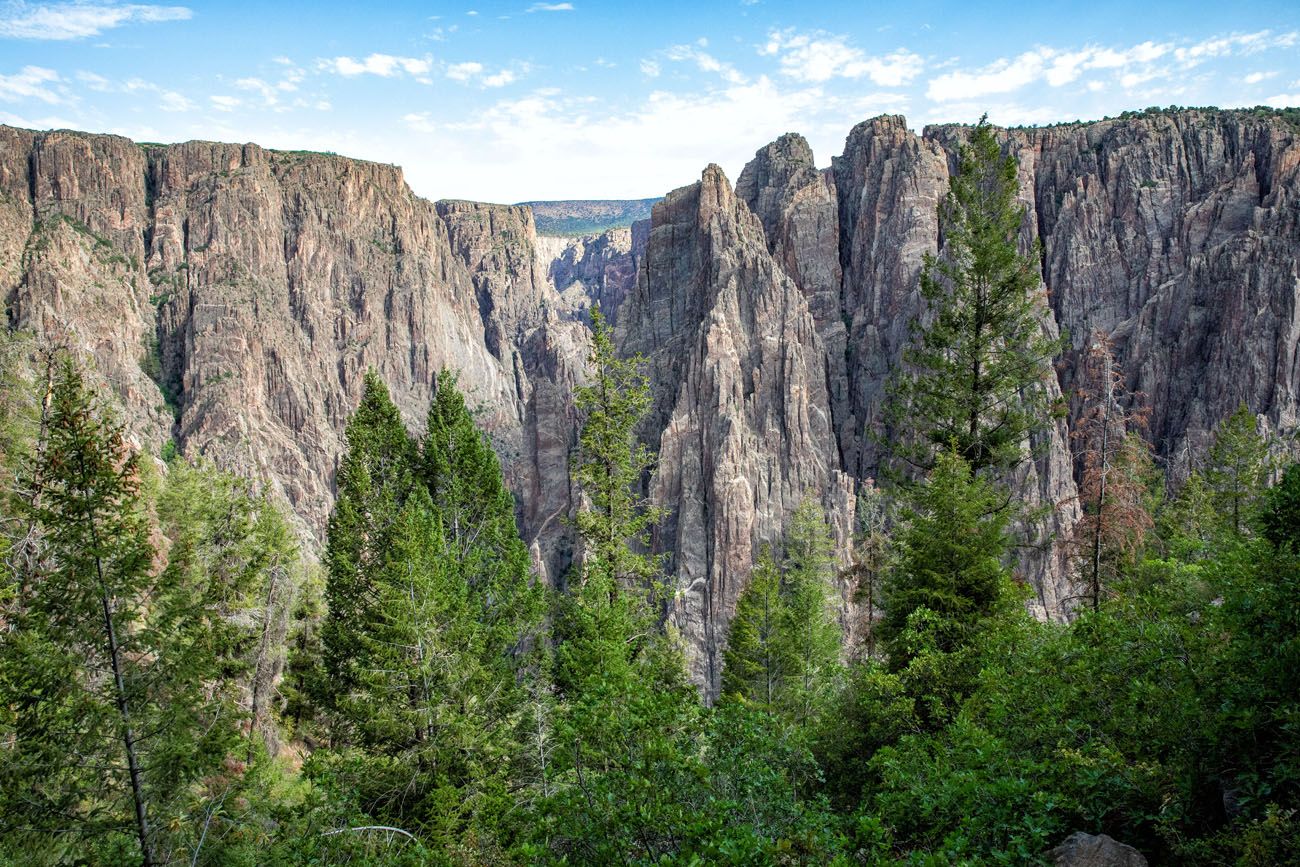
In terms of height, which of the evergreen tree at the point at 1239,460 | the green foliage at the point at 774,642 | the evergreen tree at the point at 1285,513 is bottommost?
the green foliage at the point at 774,642

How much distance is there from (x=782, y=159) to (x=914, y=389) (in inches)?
3791

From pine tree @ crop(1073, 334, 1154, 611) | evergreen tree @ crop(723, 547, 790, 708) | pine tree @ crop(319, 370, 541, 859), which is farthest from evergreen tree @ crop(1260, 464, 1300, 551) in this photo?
evergreen tree @ crop(723, 547, 790, 708)

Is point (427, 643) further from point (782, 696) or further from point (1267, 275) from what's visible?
point (1267, 275)

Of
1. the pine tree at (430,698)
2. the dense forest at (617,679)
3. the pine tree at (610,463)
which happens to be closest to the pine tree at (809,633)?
the dense forest at (617,679)

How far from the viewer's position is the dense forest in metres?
6.00

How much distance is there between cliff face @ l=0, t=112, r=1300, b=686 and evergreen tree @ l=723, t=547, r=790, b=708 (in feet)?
114

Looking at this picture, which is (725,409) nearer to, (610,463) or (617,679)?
(610,463)

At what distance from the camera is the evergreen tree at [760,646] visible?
27594mm

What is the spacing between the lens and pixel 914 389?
17.9 metres

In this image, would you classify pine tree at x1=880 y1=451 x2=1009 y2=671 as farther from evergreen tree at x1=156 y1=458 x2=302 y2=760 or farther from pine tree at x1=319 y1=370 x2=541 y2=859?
evergreen tree at x1=156 y1=458 x2=302 y2=760

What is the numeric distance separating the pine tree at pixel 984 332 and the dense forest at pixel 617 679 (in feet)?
0.31

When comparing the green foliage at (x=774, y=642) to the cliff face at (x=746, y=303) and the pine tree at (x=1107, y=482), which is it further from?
the cliff face at (x=746, y=303)

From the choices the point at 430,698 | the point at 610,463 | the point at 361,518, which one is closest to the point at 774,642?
the point at 610,463

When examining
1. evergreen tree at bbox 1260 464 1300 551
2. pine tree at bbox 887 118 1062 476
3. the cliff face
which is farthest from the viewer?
the cliff face
